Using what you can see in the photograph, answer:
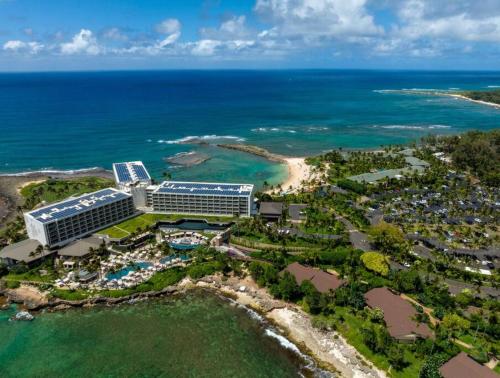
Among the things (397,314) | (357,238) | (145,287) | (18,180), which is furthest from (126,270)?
(18,180)

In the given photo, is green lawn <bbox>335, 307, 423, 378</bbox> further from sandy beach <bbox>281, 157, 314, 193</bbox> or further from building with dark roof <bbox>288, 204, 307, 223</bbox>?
sandy beach <bbox>281, 157, 314, 193</bbox>

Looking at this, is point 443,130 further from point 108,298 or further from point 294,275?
point 108,298

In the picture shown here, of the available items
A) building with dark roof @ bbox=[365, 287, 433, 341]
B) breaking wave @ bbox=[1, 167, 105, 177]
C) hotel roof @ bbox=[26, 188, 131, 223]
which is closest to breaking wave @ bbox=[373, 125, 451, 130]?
breaking wave @ bbox=[1, 167, 105, 177]

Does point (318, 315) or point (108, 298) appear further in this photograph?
point (108, 298)

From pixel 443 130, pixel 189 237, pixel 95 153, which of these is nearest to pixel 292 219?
pixel 189 237

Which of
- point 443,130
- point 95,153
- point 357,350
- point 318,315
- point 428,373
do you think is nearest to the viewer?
point 428,373

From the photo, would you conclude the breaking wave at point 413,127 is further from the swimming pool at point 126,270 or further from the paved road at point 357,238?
the swimming pool at point 126,270

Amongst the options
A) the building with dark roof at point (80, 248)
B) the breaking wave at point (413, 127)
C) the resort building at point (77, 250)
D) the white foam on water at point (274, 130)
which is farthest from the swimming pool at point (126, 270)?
the breaking wave at point (413, 127)
